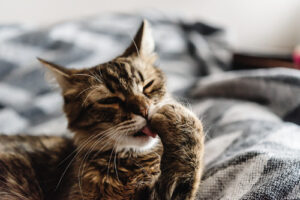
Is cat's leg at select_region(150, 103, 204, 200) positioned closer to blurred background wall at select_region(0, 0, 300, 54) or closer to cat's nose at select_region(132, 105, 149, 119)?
cat's nose at select_region(132, 105, 149, 119)

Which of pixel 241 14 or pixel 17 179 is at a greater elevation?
pixel 241 14

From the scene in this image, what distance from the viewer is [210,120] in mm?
1323

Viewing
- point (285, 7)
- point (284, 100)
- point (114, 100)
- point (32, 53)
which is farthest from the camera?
point (285, 7)

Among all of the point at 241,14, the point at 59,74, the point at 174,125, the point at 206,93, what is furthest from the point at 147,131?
the point at 241,14

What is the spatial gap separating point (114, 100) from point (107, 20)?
4.34ft

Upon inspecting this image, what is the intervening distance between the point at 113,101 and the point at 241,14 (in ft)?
6.61

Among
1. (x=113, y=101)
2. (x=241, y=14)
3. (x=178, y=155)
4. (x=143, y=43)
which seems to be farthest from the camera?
(x=241, y=14)

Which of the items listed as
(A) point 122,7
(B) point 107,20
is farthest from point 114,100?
(A) point 122,7

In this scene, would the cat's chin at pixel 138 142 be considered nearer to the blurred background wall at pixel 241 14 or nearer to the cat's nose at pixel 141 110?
the cat's nose at pixel 141 110

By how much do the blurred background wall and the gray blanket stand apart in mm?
219

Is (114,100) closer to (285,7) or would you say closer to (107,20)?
(107,20)

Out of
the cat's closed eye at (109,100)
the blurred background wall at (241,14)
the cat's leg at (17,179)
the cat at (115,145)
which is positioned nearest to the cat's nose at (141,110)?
the cat at (115,145)

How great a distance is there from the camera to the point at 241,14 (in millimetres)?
2459

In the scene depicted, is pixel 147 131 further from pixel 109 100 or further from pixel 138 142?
pixel 109 100
